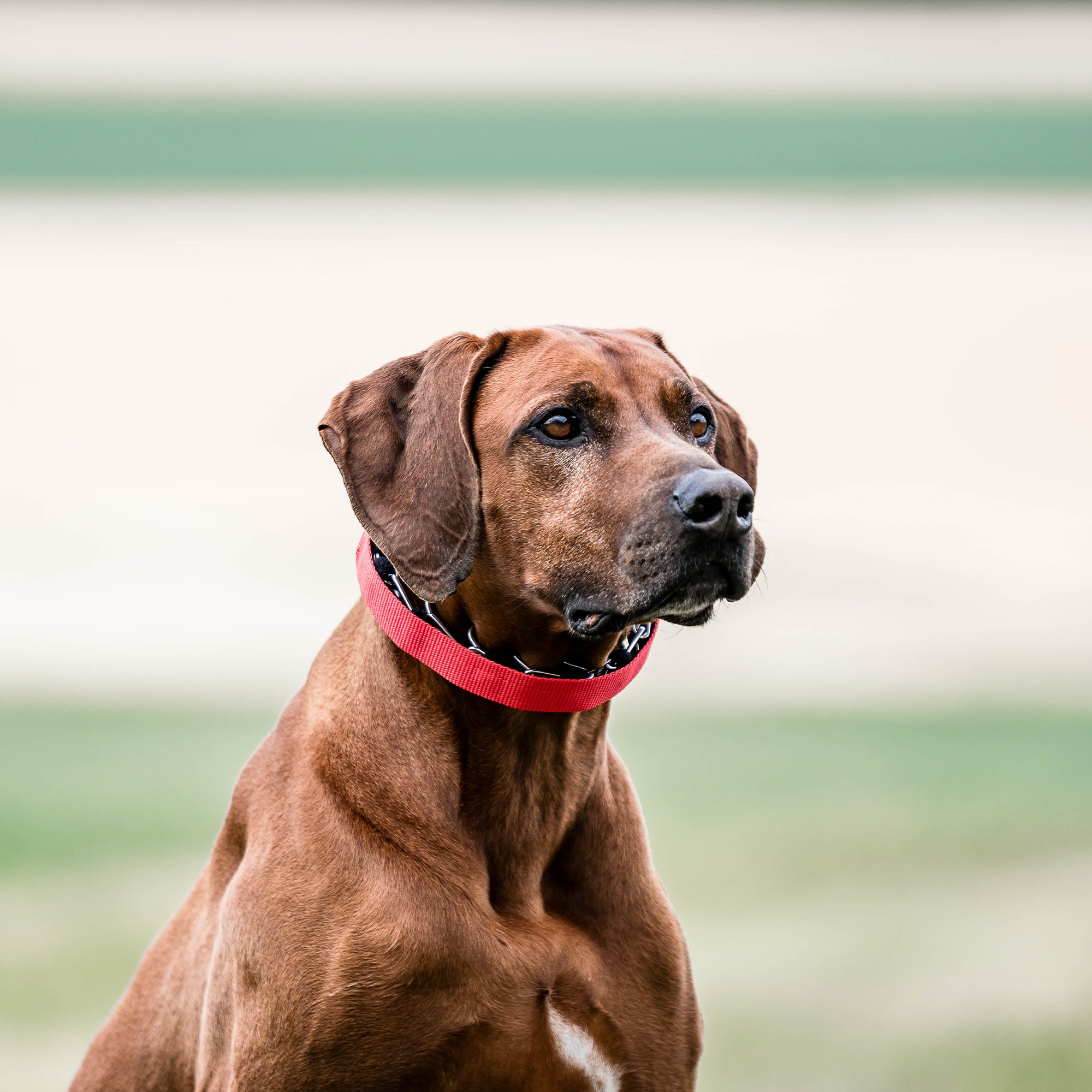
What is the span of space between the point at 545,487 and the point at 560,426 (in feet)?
0.45

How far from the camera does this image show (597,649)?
2.93m

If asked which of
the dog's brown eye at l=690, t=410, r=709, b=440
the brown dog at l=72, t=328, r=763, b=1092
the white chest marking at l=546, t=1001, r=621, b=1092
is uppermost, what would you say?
the dog's brown eye at l=690, t=410, r=709, b=440

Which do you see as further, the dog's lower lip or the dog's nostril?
the dog's lower lip

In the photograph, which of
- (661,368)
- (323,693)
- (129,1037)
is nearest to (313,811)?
(323,693)

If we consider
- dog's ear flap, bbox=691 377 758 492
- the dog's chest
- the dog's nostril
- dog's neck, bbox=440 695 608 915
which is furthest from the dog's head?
the dog's chest

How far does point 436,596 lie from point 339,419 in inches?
18.5

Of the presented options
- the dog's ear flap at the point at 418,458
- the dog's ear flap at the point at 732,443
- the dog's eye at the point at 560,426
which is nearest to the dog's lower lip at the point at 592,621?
the dog's ear flap at the point at 418,458

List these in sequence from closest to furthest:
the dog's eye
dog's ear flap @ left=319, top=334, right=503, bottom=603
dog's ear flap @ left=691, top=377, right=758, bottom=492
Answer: dog's ear flap @ left=319, top=334, right=503, bottom=603 < the dog's eye < dog's ear flap @ left=691, top=377, right=758, bottom=492

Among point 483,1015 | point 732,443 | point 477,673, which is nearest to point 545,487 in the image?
point 477,673

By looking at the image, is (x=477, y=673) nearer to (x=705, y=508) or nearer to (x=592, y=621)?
(x=592, y=621)

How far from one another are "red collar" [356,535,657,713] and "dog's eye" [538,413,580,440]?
0.47 meters

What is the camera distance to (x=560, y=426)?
2807mm

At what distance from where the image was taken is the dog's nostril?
2.58 metres

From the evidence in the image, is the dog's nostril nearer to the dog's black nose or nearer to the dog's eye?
the dog's black nose
